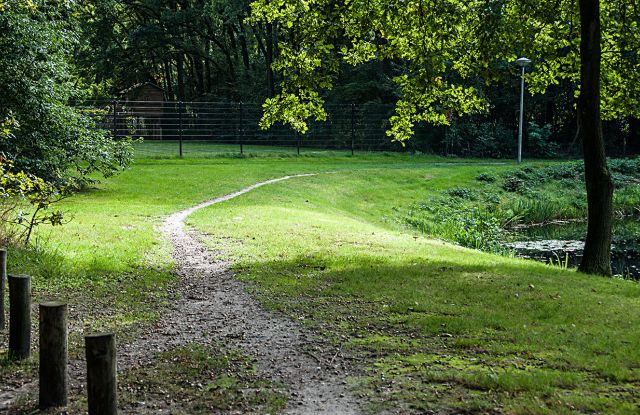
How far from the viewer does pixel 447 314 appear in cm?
809

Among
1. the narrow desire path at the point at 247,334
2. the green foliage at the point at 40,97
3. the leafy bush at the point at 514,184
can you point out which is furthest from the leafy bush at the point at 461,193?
the narrow desire path at the point at 247,334

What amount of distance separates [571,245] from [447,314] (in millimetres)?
11788

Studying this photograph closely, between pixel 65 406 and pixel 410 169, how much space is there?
945 inches

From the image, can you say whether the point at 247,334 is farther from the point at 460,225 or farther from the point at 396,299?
the point at 460,225

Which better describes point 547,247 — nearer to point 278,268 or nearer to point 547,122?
point 278,268

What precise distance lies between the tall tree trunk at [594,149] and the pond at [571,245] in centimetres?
279

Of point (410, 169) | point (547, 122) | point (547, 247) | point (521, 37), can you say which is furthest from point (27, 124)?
point (547, 122)

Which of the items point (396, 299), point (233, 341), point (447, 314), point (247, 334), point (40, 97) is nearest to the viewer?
point (233, 341)

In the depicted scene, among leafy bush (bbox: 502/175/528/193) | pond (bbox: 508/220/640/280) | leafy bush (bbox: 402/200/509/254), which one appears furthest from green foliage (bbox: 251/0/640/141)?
leafy bush (bbox: 502/175/528/193)

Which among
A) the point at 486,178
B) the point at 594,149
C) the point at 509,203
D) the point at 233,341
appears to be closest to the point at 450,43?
the point at 594,149

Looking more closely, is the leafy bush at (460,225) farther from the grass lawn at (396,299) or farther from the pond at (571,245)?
the grass lawn at (396,299)

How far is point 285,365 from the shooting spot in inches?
257

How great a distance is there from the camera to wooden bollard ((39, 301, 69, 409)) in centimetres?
533

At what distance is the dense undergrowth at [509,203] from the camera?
1973 centimetres
